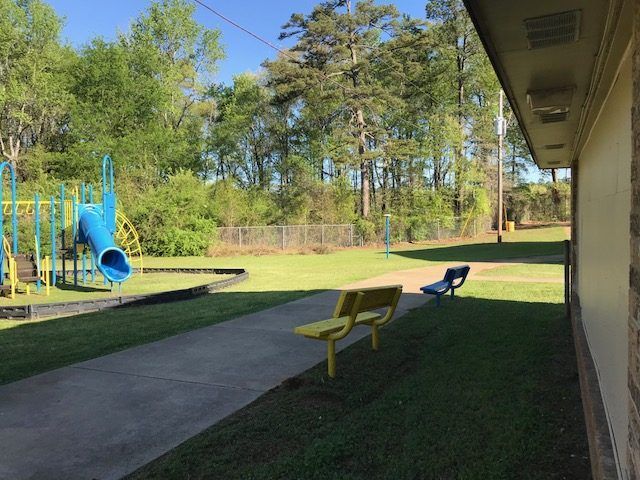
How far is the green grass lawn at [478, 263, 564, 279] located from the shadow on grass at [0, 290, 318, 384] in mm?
6704

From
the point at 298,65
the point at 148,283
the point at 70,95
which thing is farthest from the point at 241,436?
the point at 70,95

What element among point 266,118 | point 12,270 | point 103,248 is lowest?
point 12,270

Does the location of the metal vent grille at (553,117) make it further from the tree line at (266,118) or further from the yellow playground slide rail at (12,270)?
the tree line at (266,118)

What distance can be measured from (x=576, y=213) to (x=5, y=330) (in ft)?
31.8

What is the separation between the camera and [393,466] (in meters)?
3.40

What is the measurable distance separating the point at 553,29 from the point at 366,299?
3.40m

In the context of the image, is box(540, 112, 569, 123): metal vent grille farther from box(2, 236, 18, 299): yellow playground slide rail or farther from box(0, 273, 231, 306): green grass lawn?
box(2, 236, 18, 299): yellow playground slide rail

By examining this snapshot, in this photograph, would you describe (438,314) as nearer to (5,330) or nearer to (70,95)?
(5,330)

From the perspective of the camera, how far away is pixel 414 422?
412cm

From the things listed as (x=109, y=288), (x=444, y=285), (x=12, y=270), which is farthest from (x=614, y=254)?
(x=109, y=288)

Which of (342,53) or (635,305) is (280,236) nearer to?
(342,53)

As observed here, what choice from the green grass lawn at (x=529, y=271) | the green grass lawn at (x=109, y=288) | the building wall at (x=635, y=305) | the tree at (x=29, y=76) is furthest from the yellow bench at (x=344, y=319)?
the tree at (x=29, y=76)

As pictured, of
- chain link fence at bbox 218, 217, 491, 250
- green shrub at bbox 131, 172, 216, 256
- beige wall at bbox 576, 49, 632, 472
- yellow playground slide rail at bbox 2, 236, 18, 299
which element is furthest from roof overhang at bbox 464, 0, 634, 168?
chain link fence at bbox 218, 217, 491, 250

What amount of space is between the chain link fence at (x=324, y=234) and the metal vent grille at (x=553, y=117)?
25.0 m
